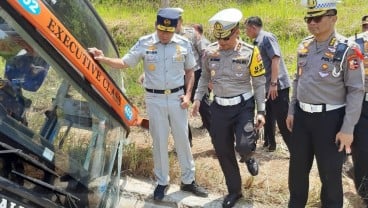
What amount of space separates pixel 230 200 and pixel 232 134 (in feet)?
1.74

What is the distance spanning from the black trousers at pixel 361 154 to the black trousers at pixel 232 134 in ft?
2.63

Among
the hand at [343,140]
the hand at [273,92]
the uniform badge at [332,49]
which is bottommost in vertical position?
the hand at [273,92]

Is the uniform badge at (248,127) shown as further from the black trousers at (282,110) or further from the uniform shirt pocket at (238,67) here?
the black trousers at (282,110)

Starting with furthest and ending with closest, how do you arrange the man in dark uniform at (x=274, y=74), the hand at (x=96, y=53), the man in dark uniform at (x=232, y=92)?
1. the man in dark uniform at (x=274, y=74)
2. the man in dark uniform at (x=232, y=92)
3. the hand at (x=96, y=53)

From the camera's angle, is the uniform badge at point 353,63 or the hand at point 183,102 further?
the hand at point 183,102

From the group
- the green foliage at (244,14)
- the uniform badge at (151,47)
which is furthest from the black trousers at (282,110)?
the green foliage at (244,14)

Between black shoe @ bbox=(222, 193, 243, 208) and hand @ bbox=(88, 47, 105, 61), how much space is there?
5.41 feet

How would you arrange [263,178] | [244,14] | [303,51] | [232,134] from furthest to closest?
[244,14] < [263,178] < [232,134] < [303,51]

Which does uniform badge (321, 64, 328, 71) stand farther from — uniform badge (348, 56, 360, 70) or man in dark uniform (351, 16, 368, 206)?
man in dark uniform (351, 16, 368, 206)

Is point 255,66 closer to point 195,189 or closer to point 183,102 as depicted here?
point 183,102

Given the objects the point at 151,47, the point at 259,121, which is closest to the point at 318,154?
the point at 259,121

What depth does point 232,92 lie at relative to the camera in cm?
376

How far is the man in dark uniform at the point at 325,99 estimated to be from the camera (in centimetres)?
298

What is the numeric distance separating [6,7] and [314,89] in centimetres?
194
